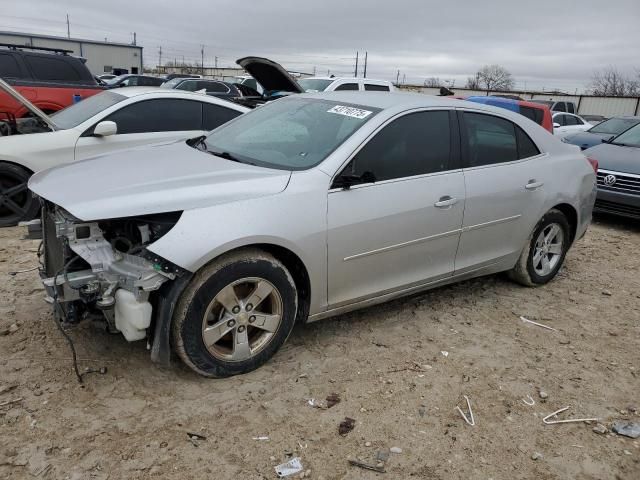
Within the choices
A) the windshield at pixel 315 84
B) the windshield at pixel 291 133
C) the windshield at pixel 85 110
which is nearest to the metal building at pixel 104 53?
the windshield at pixel 315 84

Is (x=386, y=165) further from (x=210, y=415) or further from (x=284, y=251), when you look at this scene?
(x=210, y=415)

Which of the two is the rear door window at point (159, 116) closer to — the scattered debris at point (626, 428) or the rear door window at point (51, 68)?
the rear door window at point (51, 68)

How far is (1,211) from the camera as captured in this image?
570 centimetres

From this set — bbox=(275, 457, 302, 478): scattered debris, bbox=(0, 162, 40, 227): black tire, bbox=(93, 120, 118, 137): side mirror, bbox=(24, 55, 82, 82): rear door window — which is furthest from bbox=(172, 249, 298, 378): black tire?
bbox=(24, 55, 82, 82): rear door window

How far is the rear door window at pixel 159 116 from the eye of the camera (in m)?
6.08

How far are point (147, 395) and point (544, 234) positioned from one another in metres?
3.61

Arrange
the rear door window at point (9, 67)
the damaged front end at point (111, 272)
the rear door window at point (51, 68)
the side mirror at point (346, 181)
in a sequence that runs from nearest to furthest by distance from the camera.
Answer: the damaged front end at point (111, 272) < the side mirror at point (346, 181) < the rear door window at point (9, 67) < the rear door window at point (51, 68)

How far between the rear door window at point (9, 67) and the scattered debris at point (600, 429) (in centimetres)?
955

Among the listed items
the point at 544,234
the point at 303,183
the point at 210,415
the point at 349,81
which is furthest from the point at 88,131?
the point at 349,81

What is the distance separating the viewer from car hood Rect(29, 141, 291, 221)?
9.16 feet

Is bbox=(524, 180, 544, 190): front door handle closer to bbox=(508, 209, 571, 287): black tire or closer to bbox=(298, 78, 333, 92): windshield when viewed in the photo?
bbox=(508, 209, 571, 287): black tire

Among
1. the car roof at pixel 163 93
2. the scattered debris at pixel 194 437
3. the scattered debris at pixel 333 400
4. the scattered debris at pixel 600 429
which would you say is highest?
the car roof at pixel 163 93

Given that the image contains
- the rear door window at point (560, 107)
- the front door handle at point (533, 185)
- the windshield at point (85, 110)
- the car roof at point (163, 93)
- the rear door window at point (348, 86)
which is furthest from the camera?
the rear door window at point (560, 107)

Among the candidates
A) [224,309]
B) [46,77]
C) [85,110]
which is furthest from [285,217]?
[46,77]
